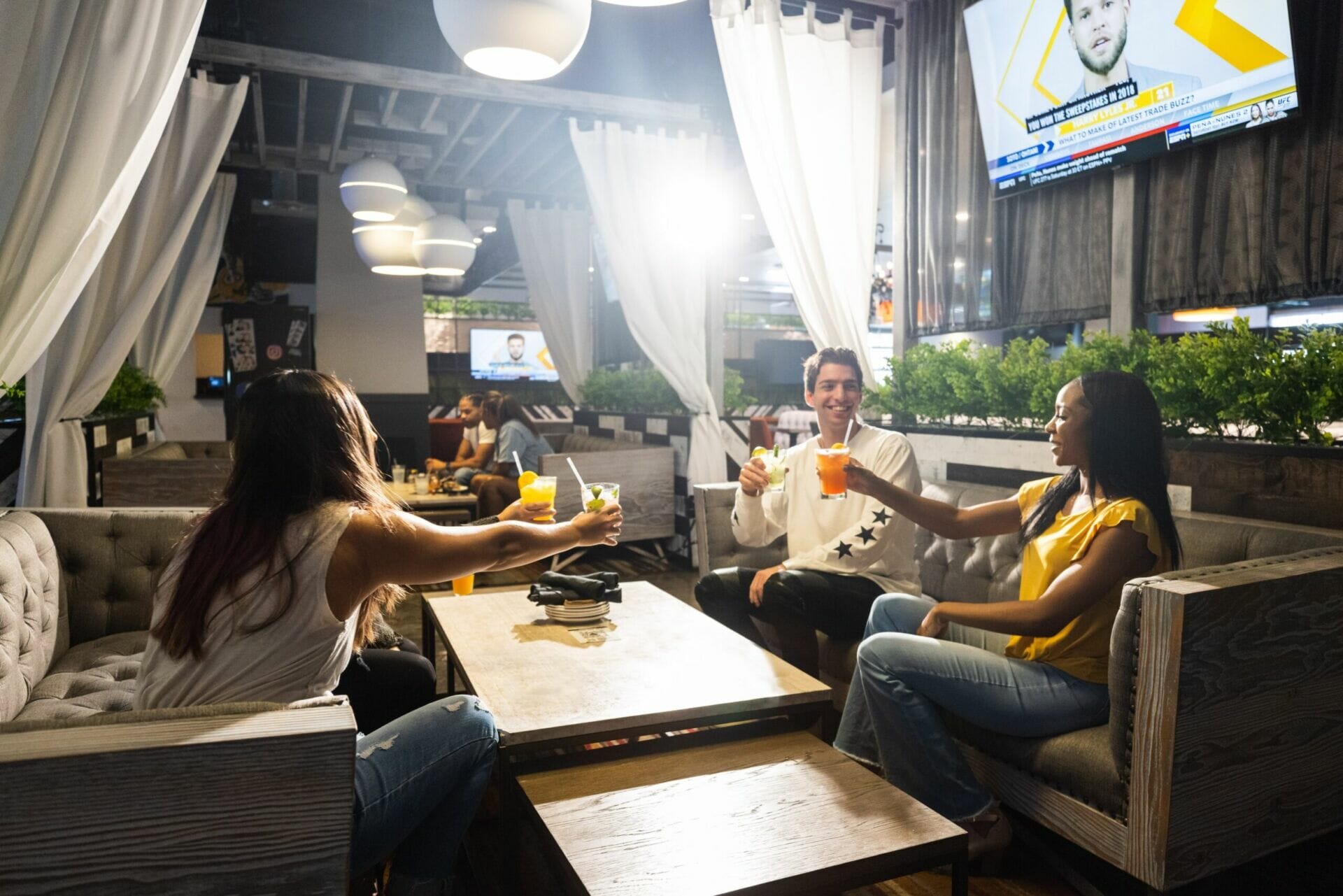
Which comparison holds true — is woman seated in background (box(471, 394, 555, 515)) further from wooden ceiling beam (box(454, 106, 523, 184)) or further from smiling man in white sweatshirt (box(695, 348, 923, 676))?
smiling man in white sweatshirt (box(695, 348, 923, 676))

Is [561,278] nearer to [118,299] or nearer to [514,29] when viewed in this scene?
[118,299]

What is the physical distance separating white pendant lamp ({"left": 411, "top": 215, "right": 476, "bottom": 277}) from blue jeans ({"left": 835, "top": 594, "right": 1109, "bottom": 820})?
5.61 m

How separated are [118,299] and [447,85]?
3123 mm

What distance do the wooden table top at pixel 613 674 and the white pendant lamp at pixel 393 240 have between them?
4.85 metres

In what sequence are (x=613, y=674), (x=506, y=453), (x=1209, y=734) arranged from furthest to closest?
1. (x=506, y=453)
2. (x=613, y=674)
3. (x=1209, y=734)

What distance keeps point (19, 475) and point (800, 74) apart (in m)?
3.93

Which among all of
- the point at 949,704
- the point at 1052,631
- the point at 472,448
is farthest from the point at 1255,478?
the point at 472,448

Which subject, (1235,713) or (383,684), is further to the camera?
(383,684)

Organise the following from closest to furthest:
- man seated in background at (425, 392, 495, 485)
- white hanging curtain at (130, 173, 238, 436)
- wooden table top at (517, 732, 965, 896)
Result: wooden table top at (517, 732, 965, 896), white hanging curtain at (130, 173, 238, 436), man seated in background at (425, 392, 495, 485)

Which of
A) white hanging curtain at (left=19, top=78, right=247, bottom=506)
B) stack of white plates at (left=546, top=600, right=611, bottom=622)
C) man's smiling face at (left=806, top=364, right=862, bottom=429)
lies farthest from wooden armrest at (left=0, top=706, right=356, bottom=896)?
white hanging curtain at (left=19, top=78, right=247, bottom=506)

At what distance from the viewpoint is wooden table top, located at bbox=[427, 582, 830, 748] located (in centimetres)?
190

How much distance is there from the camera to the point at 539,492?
2.28 metres

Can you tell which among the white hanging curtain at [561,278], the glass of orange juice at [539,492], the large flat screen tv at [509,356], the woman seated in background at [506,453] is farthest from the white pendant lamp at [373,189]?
the large flat screen tv at [509,356]

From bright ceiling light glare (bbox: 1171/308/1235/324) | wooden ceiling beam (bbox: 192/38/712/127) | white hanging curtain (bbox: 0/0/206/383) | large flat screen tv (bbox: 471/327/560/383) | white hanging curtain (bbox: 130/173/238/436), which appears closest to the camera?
white hanging curtain (bbox: 0/0/206/383)
